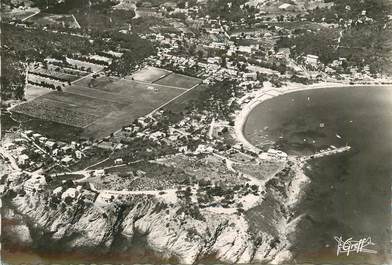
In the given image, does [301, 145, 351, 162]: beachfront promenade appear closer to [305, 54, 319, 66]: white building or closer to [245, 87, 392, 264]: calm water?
[245, 87, 392, 264]: calm water

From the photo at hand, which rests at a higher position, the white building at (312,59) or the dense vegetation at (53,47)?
the dense vegetation at (53,47)

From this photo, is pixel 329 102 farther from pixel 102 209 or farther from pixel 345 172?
pixel 102 209

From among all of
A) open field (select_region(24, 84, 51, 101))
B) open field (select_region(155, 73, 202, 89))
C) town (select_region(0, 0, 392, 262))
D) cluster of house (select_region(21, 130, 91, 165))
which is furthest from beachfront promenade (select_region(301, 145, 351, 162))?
open field (select_region(24, 84, 51, 101))

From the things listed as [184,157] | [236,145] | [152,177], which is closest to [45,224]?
[152,177]

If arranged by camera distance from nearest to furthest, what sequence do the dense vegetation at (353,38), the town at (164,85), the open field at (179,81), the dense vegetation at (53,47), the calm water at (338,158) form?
the calm water at (338,158), the town at (164,85), the dense vegetation at (53,47), the open field at (179,81), the dense vegetation at (353,38)

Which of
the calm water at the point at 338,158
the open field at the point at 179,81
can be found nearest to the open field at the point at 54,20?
the open field at the point at 179,81

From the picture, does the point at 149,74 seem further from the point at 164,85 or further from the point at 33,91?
the point at 33,91
